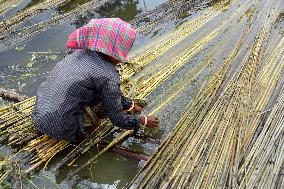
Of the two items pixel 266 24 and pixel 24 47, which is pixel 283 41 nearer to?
pixel 266 24

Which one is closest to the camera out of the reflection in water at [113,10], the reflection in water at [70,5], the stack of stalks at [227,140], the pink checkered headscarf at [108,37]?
the stack of stalks at [227,140]

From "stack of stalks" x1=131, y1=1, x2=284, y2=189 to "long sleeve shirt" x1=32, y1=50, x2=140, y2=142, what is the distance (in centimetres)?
49

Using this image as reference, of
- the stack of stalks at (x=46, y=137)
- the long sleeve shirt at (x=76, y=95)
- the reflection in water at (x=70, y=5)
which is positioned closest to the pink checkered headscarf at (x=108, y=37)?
the long sleeve shirt at (x=76, y=95)

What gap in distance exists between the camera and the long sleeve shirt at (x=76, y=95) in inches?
140

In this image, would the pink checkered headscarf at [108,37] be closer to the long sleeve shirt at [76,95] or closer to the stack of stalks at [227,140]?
the long sleeve shirt at [76,95]

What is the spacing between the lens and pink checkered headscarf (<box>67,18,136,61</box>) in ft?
11.5

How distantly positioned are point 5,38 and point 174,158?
3.38m

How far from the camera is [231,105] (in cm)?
417

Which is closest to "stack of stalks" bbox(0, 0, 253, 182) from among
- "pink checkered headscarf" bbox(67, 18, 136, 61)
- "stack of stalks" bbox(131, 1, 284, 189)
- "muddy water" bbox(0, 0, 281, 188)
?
"muddy water" bbox(0, 0, 281, 188)

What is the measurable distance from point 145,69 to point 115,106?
1491mm

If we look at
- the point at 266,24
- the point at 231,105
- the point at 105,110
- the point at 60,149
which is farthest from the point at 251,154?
the point at 266,24

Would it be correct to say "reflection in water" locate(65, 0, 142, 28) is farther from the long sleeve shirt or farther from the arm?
the arm

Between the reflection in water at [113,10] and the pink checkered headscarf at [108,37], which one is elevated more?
the pink checkered headscarf at [108,37]

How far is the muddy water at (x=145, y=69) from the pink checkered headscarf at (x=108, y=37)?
36.3 inches
